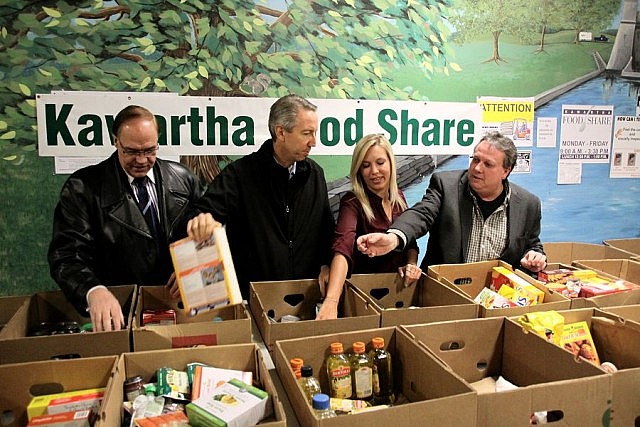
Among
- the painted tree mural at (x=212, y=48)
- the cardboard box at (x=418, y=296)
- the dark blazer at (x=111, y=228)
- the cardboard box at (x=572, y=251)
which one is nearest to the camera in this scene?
the cardboard box at (x=418, y=296)

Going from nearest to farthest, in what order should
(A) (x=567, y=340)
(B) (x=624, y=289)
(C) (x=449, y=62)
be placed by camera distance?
(A) (x=567, y=340) < (B) (x=624, y=289) < (C) (x=449, y=62)

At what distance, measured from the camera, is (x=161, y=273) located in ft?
6.81

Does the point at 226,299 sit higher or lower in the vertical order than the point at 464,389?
higher

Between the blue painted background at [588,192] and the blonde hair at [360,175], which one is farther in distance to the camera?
the blue painted background at [588,192]

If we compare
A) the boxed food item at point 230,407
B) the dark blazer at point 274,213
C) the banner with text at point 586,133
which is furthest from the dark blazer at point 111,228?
the banner with text at point 586,133

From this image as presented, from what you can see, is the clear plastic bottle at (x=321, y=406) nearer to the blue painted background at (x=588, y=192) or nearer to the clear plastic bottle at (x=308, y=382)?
the clear plastic bottle at (x=308, y=382)

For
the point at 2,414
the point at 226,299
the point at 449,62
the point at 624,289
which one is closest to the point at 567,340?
the point at 624,289

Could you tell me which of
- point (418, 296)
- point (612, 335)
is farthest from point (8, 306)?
point (612, 335)

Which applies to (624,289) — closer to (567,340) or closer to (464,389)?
(567,340)

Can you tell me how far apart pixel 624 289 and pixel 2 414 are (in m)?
2.12

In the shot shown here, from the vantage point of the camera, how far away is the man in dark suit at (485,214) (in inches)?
89.7

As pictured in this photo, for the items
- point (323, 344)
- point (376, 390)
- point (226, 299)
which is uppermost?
point (226, 299)

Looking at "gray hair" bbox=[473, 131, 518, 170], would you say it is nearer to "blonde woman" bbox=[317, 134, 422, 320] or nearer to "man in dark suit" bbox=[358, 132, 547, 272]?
"man in dark suit" bbox=[358, 132, 547, 272]

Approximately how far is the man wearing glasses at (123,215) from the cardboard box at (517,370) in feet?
3.35
